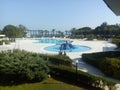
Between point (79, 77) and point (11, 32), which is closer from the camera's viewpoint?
point (79, 77)

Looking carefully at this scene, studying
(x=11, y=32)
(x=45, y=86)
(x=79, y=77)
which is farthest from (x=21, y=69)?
(x=11, y=32)

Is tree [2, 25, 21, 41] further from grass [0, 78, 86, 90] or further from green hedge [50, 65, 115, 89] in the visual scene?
grass [0, 78, 86, 90]

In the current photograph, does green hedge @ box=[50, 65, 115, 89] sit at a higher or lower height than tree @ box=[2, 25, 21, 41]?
lower

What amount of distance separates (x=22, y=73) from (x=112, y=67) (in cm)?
532

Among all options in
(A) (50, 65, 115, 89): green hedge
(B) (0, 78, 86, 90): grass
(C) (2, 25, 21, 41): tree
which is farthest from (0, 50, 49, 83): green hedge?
(C) (2, 25, 21, 41): tree

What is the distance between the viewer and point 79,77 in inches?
454

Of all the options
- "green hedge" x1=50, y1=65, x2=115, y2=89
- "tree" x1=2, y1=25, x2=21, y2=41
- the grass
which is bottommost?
the grass

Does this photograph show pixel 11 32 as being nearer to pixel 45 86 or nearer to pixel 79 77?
pixel 79 77

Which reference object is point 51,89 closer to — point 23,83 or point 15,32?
point 23,83

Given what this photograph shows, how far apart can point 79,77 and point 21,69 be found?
2.93 meters

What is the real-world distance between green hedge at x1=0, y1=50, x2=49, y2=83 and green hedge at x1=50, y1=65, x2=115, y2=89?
2.50 feet

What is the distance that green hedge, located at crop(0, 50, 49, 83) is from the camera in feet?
36.5

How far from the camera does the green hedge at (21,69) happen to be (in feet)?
36.5

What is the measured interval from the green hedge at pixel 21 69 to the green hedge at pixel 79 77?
76cm
